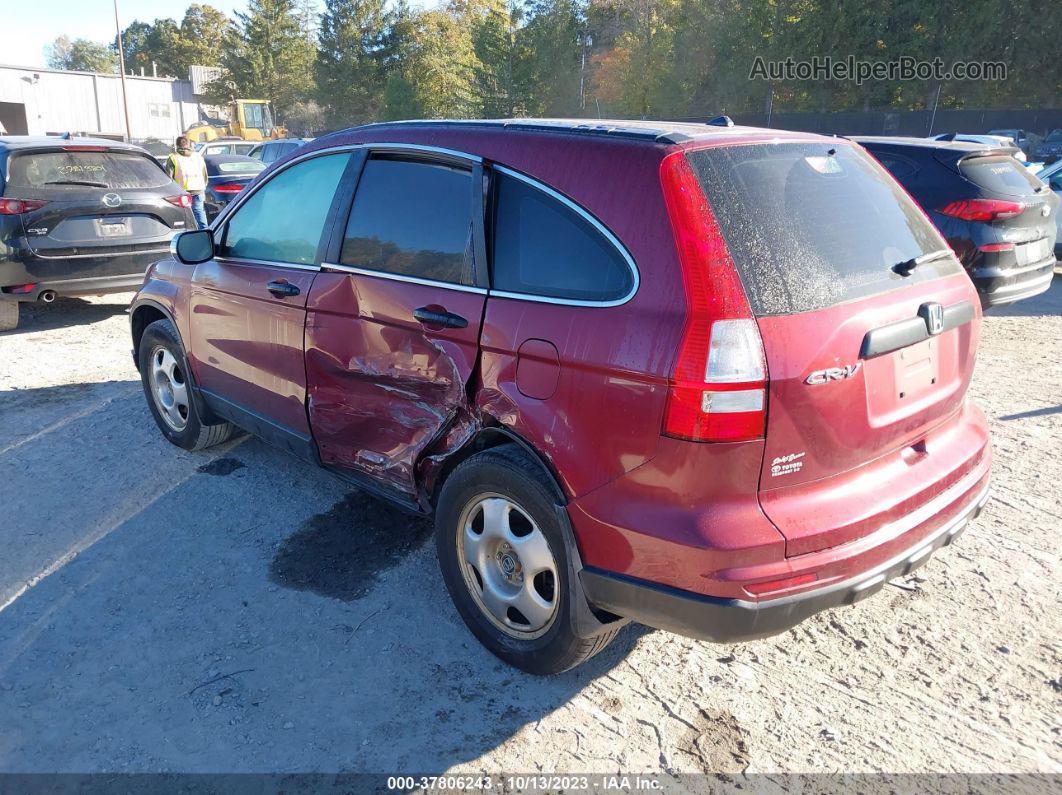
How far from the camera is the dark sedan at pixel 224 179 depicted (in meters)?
14.3

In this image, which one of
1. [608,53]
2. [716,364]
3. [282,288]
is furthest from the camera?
[608,53]

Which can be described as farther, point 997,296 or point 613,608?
point 997,296

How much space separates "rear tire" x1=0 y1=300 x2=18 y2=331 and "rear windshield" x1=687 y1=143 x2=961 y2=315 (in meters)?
7.79

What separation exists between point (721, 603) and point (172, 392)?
389 centimetres

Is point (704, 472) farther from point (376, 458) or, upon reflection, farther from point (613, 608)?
point (376, 458)

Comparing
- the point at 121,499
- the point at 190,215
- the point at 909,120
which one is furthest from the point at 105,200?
the point at 909,120

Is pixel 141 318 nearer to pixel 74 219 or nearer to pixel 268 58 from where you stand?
pixel 74 219

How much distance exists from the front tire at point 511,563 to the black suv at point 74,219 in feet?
20.3

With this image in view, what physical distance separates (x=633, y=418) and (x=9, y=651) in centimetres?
260

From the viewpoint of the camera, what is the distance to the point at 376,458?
333cm

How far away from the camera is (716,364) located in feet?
7.06

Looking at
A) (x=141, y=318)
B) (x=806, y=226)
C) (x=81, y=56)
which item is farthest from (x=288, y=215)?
(x=81, y=56)

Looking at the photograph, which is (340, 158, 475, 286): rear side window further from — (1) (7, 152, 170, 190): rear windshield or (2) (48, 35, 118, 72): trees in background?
(2) (48, 35, 118, 72): trees in background

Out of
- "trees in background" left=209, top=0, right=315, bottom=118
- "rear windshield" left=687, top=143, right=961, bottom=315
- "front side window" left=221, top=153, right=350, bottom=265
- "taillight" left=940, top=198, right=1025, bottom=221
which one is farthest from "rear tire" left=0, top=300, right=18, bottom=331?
"trees in background" left=209, top=0, right=315, bottom=118
